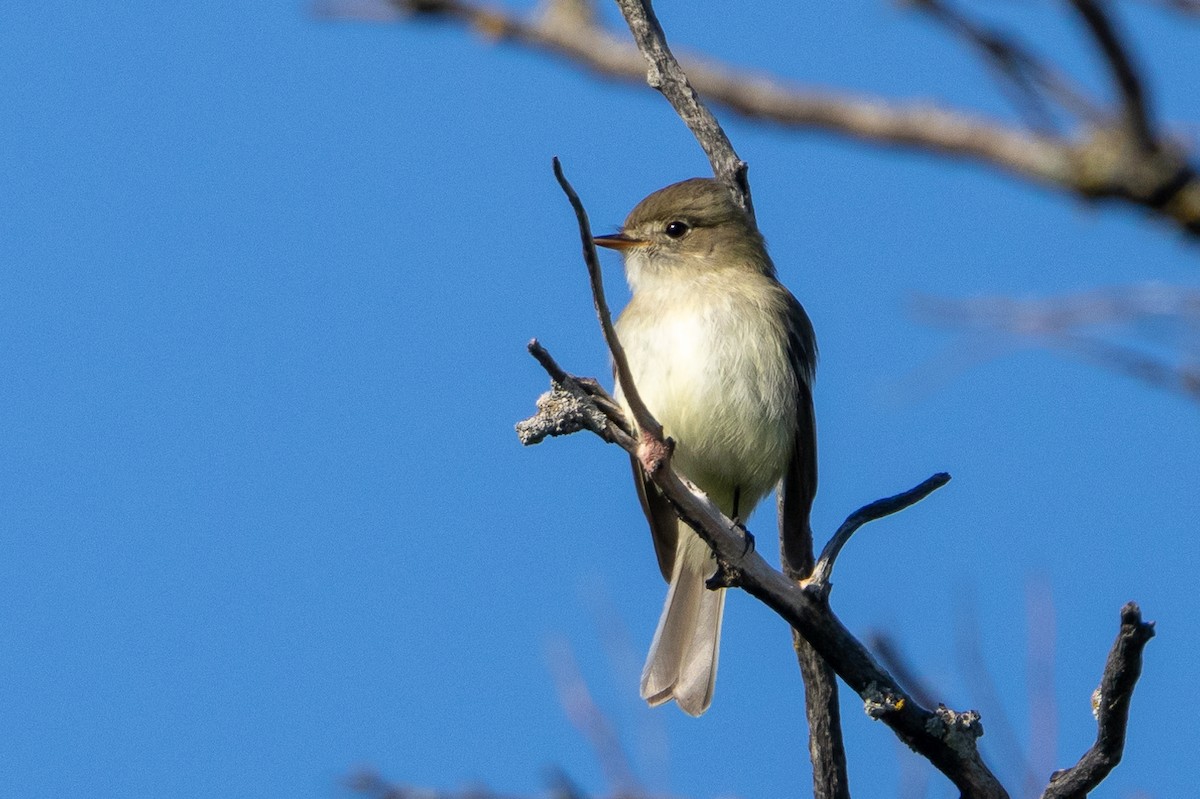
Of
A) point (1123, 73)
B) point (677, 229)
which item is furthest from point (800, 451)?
point (1123, 73)

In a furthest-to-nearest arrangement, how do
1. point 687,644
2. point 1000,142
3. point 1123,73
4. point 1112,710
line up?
point 687,644 → point 1112,710 → point 1000,142 → point 1123,73

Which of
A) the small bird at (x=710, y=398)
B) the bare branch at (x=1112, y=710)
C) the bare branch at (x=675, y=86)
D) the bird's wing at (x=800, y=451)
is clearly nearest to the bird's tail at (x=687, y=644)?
the small bird at (x=710, y=398)

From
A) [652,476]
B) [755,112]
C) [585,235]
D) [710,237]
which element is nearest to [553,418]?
[652,476]

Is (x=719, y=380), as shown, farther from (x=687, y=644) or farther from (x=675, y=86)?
(x=675, y=86)

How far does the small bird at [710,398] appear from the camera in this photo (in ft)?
17.2

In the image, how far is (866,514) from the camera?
147 inches

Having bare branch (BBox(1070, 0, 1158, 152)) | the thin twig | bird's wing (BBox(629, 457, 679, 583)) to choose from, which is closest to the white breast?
bird's wing (BBox(629, 457, 679, 583))

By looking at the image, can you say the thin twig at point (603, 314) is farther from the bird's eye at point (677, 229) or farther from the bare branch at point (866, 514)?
the bird's eye at point (677, 229)

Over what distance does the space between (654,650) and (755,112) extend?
2607 millimetres

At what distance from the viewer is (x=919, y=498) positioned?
12.2 ft

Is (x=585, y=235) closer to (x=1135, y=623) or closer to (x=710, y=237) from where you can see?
(x=1135, y=623)

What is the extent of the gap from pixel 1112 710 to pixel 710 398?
2379 millimetres

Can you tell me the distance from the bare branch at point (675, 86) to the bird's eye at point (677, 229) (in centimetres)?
87

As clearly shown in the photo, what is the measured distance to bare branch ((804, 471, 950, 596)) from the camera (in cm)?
368
